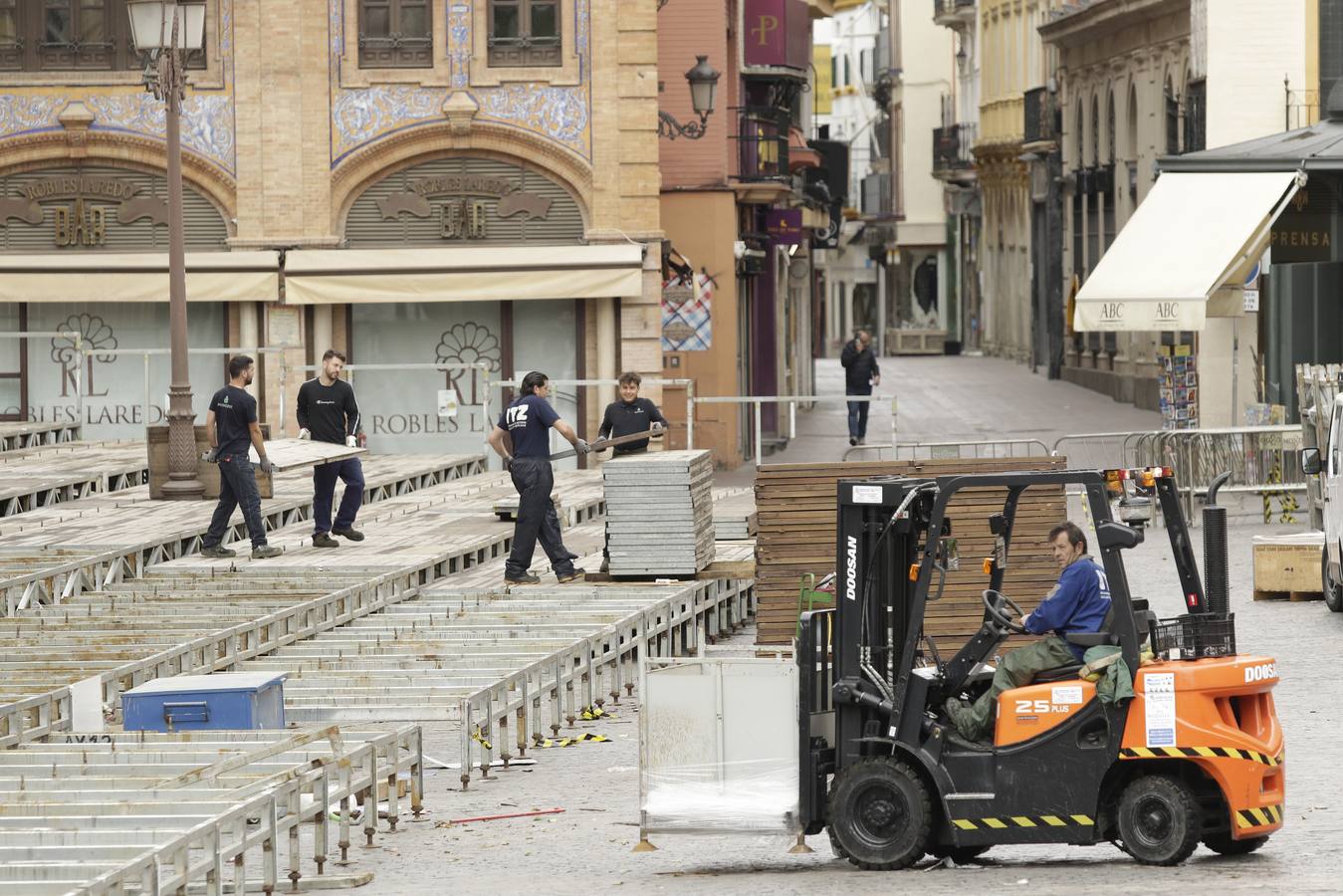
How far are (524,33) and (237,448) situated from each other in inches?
524

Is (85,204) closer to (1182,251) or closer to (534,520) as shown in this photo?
(1182,251)

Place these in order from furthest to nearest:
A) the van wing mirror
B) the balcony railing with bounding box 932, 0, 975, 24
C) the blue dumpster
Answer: the balcony railing with bounding box 932, 0, 975, 24 < the van wing mirror < the blue dumpster

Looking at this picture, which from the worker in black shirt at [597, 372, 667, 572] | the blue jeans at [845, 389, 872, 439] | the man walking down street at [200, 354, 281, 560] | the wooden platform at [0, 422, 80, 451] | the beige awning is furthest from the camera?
the blue jeans at [845, 389, 872, 439]

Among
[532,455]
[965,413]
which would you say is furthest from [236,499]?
[965,413]

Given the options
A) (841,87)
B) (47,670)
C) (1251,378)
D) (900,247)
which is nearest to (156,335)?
(1251,378)

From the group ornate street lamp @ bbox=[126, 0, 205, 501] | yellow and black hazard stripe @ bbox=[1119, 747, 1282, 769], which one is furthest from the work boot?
ornate street lamp @ bbox=[126, 0, 205, 501]

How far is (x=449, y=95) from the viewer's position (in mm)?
32969

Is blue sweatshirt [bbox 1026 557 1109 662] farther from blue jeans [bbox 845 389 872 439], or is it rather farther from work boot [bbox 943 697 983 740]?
blue jeans [bbox 845 389 872 439]

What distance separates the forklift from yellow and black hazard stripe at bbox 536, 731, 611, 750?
166 inches

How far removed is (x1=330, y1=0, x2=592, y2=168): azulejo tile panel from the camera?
108 feet

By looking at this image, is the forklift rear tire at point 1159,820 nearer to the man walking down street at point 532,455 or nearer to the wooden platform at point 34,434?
the man walking down street at point 532,455

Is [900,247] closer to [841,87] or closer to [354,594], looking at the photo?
[841,87]

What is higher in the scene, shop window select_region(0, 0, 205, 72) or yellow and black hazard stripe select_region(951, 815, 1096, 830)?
shop window select_region(0, 0, 205, 72)

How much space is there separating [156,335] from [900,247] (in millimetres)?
56967
